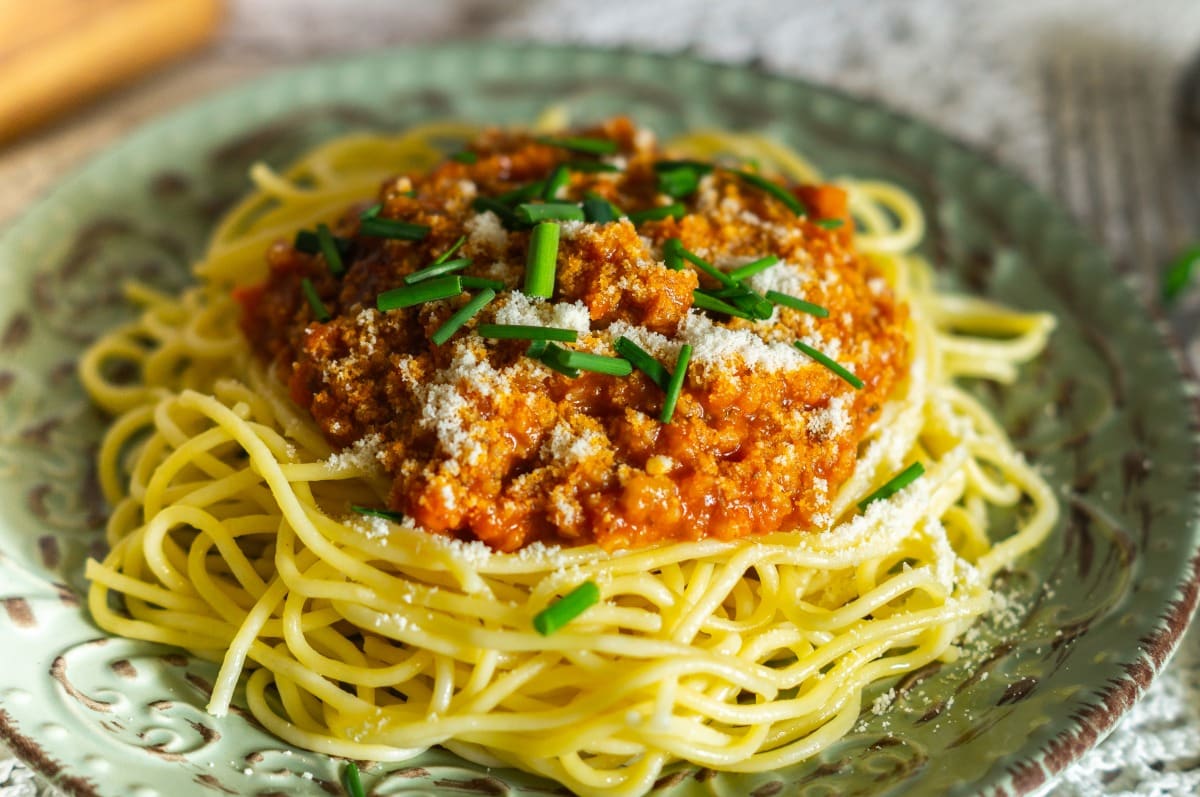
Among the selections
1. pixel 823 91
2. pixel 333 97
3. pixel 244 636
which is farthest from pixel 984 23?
pixel 244 636

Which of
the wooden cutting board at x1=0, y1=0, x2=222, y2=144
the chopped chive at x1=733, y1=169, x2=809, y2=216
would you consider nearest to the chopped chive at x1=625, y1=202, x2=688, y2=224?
the chopped chive at x1=733, y1=169, x2=809, y2=216

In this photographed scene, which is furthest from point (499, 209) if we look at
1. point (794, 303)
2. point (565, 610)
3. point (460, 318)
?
point (565, 610)

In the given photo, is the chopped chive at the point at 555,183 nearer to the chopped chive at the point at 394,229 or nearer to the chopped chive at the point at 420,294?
the chopped chive at the point at 394,229

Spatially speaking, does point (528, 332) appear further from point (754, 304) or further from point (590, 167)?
point (590, 167)

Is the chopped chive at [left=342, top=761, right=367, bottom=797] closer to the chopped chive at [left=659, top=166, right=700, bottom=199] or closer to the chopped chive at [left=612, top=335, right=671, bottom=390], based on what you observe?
the chopped chive at [left=612, top=335, right=671, bottom=390]

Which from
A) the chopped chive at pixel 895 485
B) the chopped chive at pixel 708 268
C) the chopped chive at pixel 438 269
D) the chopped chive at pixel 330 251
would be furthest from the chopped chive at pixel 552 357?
the chopped chive at pixel 895 485
